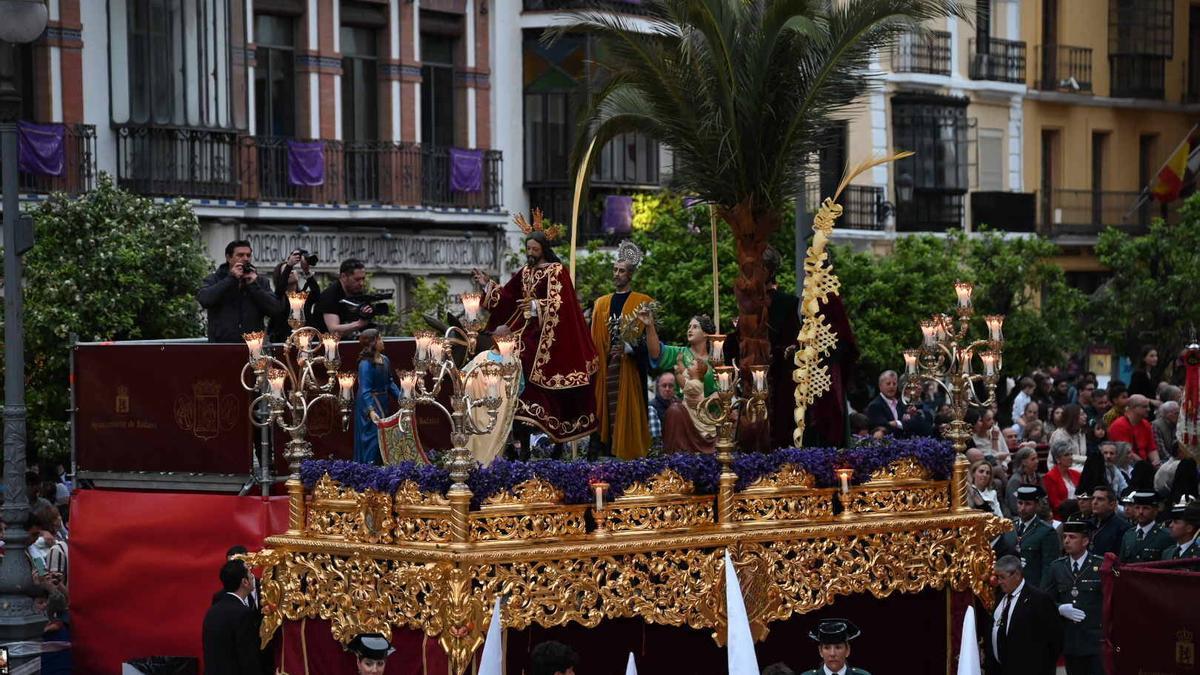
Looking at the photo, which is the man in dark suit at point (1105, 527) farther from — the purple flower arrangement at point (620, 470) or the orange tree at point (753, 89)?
the orange tree at point (753, 89)

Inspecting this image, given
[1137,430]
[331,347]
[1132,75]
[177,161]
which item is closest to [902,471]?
[331,347]

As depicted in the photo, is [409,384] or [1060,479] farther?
[1060,479]

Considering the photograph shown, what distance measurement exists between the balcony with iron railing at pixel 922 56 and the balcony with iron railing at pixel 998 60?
929 mm

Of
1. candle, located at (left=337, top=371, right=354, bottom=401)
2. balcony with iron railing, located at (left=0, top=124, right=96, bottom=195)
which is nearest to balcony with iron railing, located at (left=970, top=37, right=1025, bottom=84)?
balcony with iron railing, located at (left=0, top=124, right=96, bottom=195)

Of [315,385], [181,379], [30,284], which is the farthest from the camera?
[30,284]

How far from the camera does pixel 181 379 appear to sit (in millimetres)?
17734

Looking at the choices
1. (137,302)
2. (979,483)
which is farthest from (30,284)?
(979,483)

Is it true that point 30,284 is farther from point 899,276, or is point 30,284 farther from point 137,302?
point 899,276

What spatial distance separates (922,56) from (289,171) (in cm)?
1470

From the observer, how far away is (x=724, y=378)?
Answer: 14.4m

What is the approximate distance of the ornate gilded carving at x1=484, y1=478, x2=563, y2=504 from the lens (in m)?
13.9

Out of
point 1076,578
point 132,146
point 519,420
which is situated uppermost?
point 132,146

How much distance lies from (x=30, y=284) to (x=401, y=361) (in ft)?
18.8

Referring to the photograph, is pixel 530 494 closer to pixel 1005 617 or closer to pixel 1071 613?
pixel 1005 617
